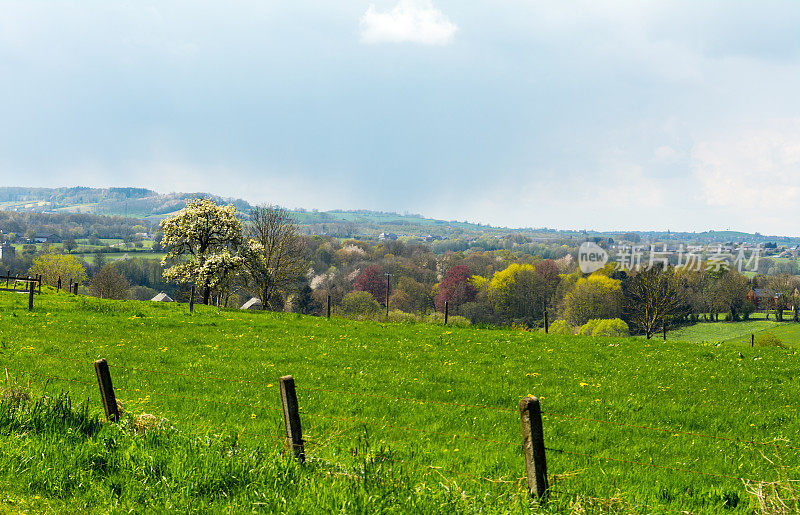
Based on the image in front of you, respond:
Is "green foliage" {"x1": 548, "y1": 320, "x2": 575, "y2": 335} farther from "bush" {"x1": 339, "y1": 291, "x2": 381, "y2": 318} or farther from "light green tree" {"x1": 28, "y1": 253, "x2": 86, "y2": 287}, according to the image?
"light green tree" {"x1": 28, "y1": 253, "x2": 86, "y2": 287}

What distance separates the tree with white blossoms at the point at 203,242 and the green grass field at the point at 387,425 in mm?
25945

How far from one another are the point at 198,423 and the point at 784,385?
17746 mm

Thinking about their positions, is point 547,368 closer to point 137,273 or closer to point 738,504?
point 738,504

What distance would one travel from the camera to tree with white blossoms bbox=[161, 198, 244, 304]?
50.5 metres

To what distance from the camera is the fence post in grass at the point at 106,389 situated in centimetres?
852

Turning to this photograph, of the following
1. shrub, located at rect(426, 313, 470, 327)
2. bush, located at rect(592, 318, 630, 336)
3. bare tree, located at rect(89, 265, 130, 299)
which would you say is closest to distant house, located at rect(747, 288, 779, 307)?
bush, located at rect(592, 318, 630, 336)

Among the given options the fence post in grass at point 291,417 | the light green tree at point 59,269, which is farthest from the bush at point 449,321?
the light green tree at point 59,269

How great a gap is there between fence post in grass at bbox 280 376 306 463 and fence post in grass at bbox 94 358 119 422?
3.67m

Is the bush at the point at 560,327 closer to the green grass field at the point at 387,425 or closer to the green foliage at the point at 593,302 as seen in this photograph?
the green foliage at the point at 593,302

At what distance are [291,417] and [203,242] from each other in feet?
163

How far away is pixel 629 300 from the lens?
112 metres

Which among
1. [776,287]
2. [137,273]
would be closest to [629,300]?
[776,287]

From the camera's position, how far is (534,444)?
19.3 ft

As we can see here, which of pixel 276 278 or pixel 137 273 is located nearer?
pixel 276 278
